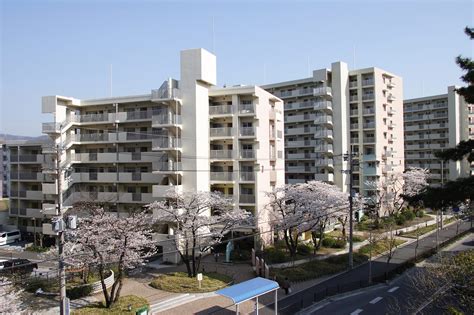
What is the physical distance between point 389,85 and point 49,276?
46546mm

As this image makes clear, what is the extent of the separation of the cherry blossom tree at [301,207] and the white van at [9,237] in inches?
969

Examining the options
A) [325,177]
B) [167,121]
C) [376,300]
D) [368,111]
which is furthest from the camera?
[368,111]

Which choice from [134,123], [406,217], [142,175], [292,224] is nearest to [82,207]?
[142,175]

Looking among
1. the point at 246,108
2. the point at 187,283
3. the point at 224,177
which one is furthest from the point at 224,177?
the point at 187,283

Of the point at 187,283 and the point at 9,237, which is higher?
the point at 9,237

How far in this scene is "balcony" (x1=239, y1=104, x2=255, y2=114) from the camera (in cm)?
3309

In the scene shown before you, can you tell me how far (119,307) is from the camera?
1941 centimetres

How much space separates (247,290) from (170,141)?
52.5 ft

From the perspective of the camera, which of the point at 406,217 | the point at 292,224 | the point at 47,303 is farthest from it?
the point at 406,217

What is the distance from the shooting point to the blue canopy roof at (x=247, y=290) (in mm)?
16594

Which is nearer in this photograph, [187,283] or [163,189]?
[187,283]

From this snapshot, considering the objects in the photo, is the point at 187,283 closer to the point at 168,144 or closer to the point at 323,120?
the point at 168,144

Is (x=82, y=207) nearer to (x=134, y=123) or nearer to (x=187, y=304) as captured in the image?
(x=134, y=123)

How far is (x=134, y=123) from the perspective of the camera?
34.5 m
